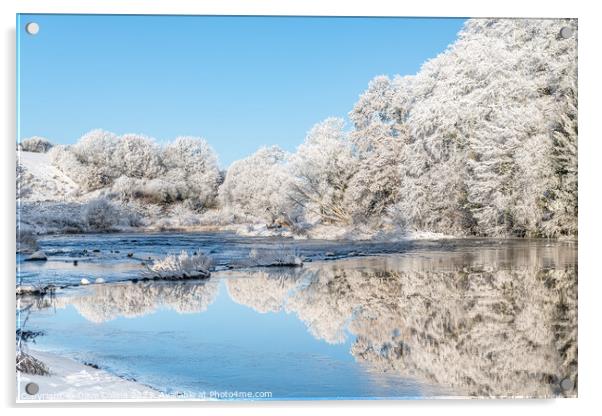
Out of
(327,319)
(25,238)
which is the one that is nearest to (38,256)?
(25,238)

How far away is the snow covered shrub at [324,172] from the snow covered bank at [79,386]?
161 centimetres

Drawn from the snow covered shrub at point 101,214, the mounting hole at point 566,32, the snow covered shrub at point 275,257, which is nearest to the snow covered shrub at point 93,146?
the snow covered shrub at point 101,214

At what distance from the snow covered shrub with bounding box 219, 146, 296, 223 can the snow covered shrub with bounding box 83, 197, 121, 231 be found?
0.74 m

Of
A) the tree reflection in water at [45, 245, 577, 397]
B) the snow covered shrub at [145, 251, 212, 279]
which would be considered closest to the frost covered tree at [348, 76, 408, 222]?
the tree reflection in water at [45, 245, 577, 397]

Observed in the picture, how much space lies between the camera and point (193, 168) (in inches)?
187

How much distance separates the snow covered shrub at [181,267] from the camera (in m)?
4.67

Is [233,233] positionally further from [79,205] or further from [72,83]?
[72,83]

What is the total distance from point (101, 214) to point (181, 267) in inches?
25.8

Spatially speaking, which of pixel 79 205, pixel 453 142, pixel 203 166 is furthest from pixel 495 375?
pixel 79 205

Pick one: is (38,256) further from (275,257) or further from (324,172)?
(324,172)

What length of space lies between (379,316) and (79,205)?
2.14 m
